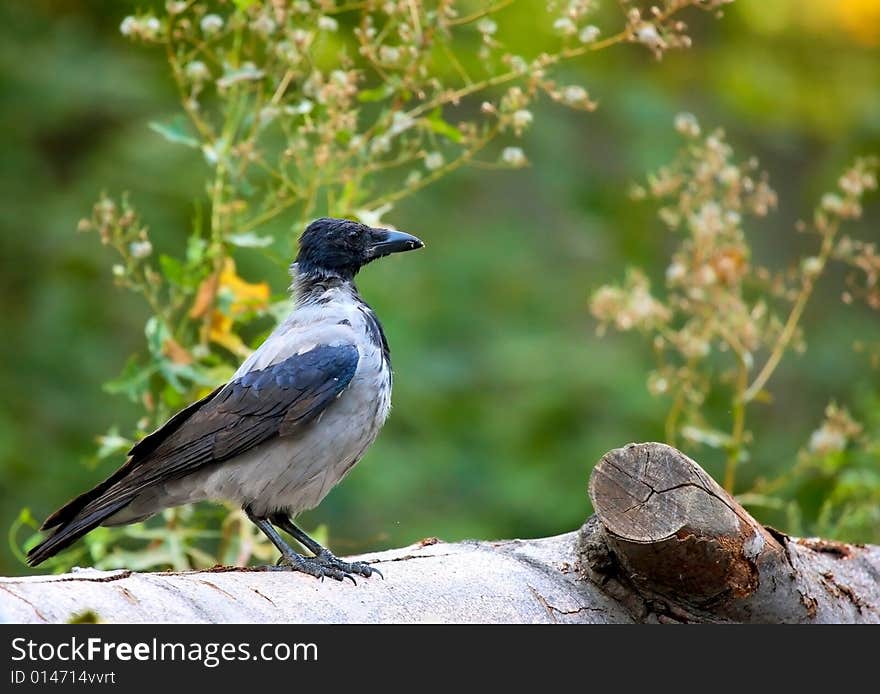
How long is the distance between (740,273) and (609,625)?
201 centimetres

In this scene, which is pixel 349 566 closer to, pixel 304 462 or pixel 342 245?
pixel 304 462

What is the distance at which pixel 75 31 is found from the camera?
26.1 feet

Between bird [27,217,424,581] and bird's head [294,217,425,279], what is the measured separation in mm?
479

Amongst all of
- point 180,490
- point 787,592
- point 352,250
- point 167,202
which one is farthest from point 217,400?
point 167,202

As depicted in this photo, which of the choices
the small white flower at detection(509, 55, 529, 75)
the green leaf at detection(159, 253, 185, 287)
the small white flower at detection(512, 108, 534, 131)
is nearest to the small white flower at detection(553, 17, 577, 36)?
the small white flower at detection(509, 55, 529, 75)

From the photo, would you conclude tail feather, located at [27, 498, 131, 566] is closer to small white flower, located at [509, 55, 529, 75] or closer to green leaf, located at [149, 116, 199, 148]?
green leaf, located at [149, 116, 199, 148]

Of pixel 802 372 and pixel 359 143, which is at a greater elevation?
pixel 359 143

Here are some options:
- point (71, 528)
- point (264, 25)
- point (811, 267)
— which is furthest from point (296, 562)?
point (811, 267)

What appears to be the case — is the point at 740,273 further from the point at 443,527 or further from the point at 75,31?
the point at 75,31

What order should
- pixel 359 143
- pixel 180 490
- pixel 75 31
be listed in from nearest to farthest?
pixel 180 490, pixel 359 143, pixel 75 31

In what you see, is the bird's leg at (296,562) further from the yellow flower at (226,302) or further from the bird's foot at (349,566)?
the yellow flower at (226,302)

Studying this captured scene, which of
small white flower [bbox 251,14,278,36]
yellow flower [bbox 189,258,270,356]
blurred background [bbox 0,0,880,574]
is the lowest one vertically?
blurred background [bbox 0,0,880,574]

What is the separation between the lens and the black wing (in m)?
4.03

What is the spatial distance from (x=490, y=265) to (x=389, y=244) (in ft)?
11.3
